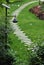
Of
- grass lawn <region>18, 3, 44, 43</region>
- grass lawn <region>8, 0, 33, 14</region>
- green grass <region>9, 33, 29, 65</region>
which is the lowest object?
grass lawn <region>8, 0, 33, 14</region>

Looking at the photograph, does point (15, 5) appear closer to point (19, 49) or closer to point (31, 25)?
point (31, 25)

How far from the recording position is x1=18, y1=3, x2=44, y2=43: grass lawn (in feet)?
111

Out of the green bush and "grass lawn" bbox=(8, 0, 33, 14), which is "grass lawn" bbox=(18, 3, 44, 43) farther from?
the green bush

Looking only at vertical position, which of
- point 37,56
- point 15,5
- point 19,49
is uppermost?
point 37,56

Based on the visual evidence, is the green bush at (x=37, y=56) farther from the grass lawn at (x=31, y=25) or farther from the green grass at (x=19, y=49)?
the grass lawn at (x=31, y=25)

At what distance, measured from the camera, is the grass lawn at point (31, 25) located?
3380 centimetres

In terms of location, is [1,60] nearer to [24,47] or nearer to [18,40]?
[24,47]

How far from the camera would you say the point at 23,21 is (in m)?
43.2

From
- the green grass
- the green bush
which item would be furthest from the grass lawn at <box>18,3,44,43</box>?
the green bush

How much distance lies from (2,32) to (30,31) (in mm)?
12266

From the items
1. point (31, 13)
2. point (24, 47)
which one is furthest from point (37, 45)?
point (31, 13)

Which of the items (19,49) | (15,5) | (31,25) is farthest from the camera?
(15,5)

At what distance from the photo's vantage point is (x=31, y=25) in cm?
4031

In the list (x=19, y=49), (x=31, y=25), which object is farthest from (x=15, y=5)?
(x=19, y=49)
